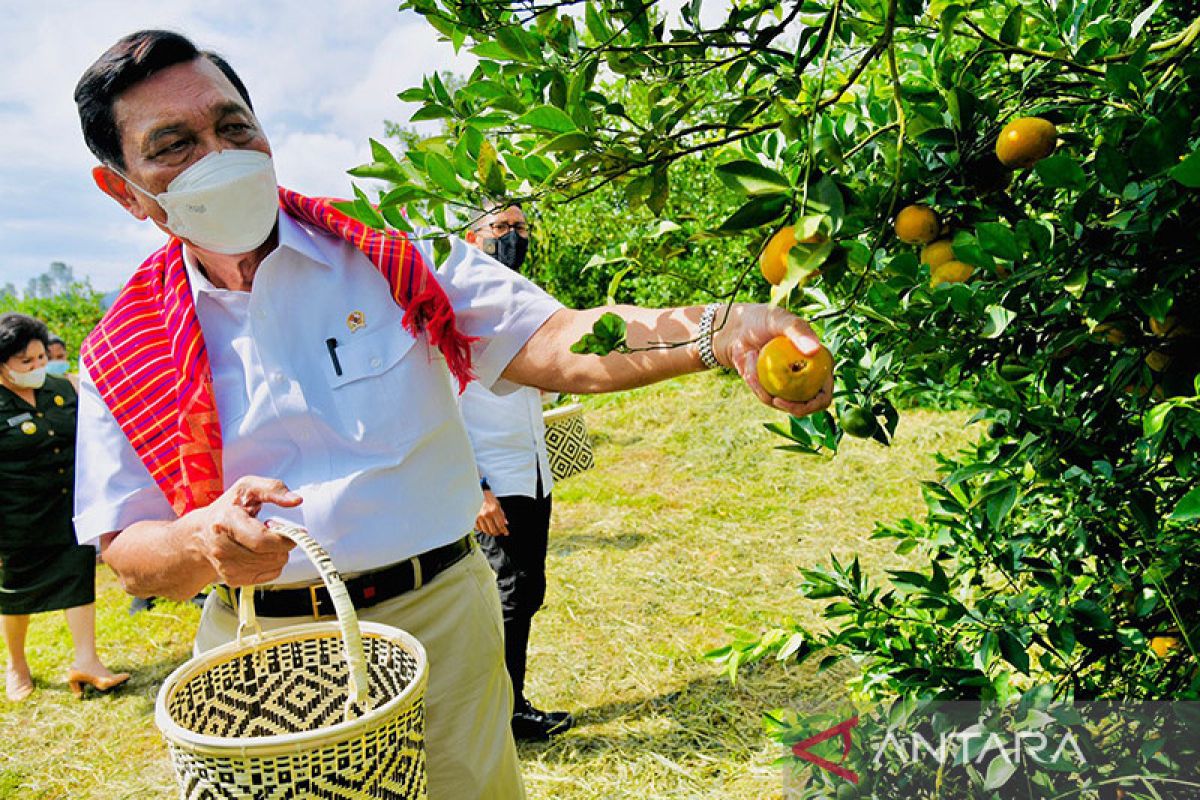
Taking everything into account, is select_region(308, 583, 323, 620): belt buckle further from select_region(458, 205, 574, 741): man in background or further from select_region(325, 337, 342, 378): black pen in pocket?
select_region(458, 205, 574, 741): man in background

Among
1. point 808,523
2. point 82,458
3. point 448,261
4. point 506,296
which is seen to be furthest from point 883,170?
point 808,523

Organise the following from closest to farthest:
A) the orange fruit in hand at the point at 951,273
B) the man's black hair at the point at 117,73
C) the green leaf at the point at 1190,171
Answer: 1. the green leaf at the point at 1190,171
2. the orange fruit in hand at the point at 951,273
3. the man's black hair at the point at 117,73

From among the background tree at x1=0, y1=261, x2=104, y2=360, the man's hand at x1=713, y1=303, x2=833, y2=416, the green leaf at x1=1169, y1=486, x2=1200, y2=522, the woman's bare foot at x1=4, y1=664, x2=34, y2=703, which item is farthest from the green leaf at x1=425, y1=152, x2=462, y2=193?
the background tree at x1=0, y1=261, x2=104, y2=360

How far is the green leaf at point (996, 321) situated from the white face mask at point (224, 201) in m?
1.30

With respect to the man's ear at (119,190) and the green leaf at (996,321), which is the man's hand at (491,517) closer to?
the man's ear at (119,190)

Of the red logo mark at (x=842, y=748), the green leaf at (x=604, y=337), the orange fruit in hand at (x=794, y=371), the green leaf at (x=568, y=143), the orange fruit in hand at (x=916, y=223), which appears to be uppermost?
the green leaf at (x=568, y=143)

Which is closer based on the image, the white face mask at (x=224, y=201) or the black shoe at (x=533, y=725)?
the white face mask at (x=224, y=201)

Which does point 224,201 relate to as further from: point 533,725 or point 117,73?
point 533,725

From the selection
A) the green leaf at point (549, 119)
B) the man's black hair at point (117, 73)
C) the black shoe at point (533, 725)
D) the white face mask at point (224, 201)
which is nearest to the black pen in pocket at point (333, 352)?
the white face mask at point (224, 201)

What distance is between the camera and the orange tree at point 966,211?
974mm

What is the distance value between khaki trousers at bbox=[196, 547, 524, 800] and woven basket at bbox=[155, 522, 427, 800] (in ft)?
0.39

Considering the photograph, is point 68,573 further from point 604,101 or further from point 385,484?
point 604,101

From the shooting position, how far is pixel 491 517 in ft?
10.0

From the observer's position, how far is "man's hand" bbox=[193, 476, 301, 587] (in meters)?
1.33
